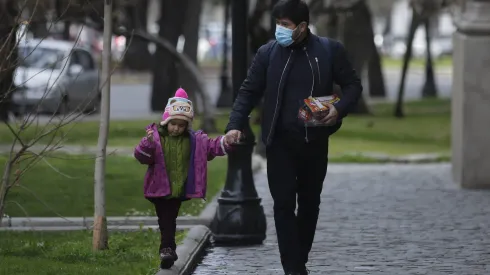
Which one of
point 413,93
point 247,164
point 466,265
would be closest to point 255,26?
point 247,164

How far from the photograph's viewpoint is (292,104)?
338 inches

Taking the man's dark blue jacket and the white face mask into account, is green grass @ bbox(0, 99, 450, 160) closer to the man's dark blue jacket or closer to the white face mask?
the man's dark blue jacket

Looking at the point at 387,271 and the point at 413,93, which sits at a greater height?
the point at 387,271

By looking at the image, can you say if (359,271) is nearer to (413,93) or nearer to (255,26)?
(255,26)

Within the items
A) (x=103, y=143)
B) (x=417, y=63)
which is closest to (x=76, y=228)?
(x=103, y=143)

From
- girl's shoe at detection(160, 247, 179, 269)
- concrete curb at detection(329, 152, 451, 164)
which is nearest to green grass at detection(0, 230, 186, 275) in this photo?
girl's shoe at detection(160, 247, 179, 269)

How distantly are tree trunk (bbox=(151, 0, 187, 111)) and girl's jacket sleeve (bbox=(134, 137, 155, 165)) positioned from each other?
21668mm

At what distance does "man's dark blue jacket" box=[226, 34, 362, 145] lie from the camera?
28.1 feet

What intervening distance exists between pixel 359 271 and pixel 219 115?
21.3 m

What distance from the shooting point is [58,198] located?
14.3 metres

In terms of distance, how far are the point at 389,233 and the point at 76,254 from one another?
2.99m

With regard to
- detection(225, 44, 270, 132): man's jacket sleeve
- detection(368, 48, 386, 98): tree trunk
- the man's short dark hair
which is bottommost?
detection(368, 48, 386, 98): tree trunk

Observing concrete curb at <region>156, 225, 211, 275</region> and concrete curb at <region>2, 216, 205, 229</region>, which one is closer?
concrete curb at <region>156, 225, 211, 275</region>

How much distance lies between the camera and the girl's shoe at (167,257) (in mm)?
9109
